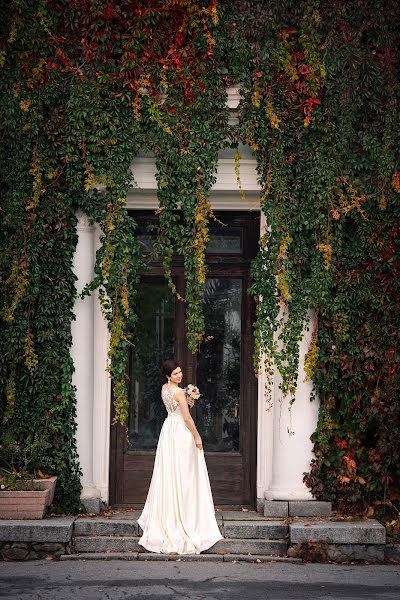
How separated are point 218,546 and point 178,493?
0.64m

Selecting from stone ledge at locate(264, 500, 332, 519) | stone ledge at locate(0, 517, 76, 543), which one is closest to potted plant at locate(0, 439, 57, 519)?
stone ledge at locate(0, 517, 76, 543)

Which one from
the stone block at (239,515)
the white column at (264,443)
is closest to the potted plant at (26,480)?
the stone block at (239,515)

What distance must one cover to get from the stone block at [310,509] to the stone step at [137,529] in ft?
1.60

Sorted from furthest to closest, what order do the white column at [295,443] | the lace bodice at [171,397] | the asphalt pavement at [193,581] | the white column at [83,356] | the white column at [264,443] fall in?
Result: the white column at [264,443]
the white column at [83,356]
the white column at [295,443]
the lace bodice at [171,397]
the asphalt pavement at [193,581]

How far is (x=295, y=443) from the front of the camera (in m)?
11.9

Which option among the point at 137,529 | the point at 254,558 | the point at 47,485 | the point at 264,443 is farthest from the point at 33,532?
the point at 264,443

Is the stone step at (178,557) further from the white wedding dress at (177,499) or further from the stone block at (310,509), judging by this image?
the stone block at (310,509)

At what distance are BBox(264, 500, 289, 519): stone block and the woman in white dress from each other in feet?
3.03

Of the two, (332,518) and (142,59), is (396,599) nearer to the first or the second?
(332,518)

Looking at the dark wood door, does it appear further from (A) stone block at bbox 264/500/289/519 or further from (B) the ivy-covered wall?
(A) stone block at bbox 264/500/289/519

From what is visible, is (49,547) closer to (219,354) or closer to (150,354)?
(150,354)

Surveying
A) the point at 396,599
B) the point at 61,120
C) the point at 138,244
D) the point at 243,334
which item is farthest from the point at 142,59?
the point at 396,599

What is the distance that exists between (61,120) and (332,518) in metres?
5.03

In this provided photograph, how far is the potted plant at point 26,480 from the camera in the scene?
11156 mm
